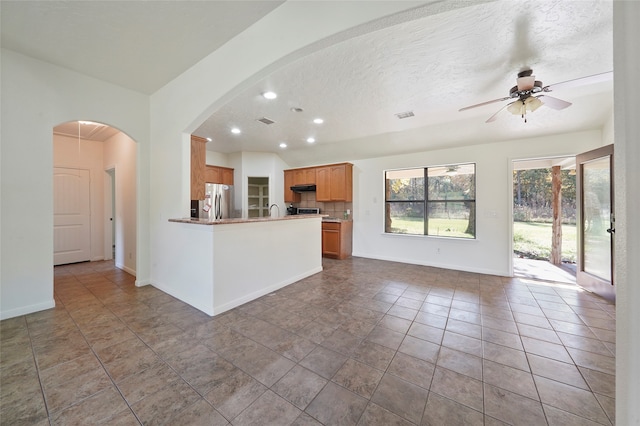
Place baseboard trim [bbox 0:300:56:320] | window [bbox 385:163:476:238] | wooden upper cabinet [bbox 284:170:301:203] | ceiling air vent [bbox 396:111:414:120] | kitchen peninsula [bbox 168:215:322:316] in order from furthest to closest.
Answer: wooden upper cabinet [bbox 284:170:301:203], window [bbox 385:163:476:238], ceiling air vent [bbox 396:111:414:120], kitchen peninsula [bbox 168:215:322:316], baseboard trim [bbox 0:300:56:320]

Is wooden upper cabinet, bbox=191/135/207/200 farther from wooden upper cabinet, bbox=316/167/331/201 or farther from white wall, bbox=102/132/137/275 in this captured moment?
wooden upper cabinet, bbox=316/167/331/201

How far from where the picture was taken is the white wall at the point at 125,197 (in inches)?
164

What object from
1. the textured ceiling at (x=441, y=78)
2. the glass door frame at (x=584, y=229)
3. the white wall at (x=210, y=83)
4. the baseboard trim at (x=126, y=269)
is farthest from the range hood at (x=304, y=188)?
the glass door frame at (x=584, y=229)

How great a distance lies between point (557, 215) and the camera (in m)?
5.39

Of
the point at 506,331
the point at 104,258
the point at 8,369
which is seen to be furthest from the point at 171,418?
the point at 104,258

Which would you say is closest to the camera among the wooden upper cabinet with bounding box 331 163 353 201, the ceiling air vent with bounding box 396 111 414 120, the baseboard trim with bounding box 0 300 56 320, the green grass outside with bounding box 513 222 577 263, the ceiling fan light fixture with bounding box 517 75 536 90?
the ceiling fan light fixture with bounding box 517 75 536 90

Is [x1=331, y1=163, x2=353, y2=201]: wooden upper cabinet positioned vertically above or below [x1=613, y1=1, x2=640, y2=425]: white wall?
above

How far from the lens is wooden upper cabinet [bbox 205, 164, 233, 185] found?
5943 mm

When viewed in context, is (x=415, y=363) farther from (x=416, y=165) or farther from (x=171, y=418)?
(x=416, y=165)

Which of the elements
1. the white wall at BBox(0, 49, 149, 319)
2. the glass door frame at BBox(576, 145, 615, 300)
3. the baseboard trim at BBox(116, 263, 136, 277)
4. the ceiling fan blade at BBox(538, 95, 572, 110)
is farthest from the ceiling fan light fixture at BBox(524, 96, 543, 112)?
the baseboard trim at BBox(116, 263, 136, 277)

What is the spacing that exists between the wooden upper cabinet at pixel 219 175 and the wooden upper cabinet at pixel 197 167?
2.52 metres

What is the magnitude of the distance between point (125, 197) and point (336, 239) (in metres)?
4.37

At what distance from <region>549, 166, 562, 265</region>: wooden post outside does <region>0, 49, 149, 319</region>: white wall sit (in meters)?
8.82

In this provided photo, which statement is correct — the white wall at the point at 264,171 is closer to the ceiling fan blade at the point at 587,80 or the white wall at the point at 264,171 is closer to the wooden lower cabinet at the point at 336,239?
the wooden lower cabinet at the point at 336,239
